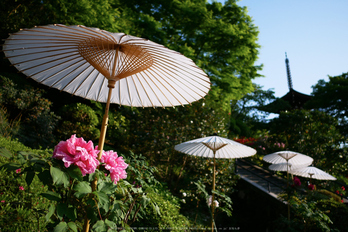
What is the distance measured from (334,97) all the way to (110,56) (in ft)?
65.7

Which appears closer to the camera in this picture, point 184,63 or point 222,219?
point 184,63

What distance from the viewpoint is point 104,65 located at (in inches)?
66.2

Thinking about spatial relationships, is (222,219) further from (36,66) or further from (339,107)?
(339,107)

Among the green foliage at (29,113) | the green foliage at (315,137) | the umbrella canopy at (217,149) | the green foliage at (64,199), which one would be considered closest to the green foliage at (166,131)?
the green foliage at (29,113)

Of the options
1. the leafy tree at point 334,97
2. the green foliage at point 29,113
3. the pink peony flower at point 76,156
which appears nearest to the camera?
the pink peony flower at point 76,156

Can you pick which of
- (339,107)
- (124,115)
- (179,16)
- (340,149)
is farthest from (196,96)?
(339,107)

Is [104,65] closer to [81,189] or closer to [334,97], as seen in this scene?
[81,189]

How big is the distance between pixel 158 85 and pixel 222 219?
703 cm

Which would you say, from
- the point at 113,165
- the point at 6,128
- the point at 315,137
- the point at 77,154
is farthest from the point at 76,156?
the point at 315,137

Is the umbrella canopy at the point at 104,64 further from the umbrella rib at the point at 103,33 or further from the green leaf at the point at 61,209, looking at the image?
the green leaf at the point at 61,209

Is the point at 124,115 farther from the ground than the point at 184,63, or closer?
farther from the ground

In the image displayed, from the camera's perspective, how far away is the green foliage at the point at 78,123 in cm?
688

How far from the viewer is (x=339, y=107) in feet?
56.2

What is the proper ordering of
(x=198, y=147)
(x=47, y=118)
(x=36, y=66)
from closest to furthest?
(x=36, y=66), (x=198, y=147), (x=47, y=118)
